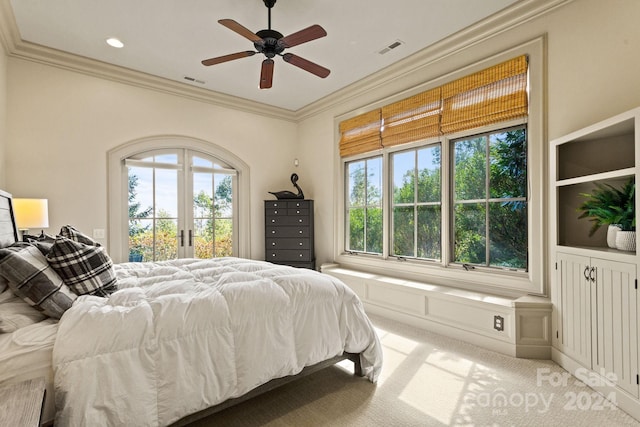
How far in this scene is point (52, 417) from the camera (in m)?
1.29

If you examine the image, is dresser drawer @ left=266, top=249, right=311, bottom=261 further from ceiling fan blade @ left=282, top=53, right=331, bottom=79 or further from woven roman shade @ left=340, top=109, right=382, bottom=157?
ceiling fan blade @ left=282, top=53, right=331, bottom=79

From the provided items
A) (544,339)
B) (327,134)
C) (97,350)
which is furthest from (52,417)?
(327,134)

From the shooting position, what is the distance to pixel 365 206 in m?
4.43

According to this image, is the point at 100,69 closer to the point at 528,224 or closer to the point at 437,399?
the point at 437,399

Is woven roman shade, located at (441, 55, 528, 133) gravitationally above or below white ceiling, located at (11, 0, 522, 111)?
below

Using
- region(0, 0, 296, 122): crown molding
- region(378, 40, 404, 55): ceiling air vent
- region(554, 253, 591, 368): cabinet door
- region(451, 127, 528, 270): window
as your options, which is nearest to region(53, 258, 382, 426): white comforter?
region(554, 253, 591, 368): cabinet door

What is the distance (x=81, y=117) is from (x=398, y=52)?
3645 millimetres

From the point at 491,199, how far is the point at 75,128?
14.9ft

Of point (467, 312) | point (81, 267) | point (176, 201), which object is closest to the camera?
point (81, 267)

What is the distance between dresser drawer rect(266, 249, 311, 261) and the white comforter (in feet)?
7.98

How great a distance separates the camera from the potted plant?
195 cm

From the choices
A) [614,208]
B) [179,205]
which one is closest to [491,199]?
[614,208]

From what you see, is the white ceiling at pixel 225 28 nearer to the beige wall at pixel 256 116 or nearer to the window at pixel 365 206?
the beige wall at pixel 256 116

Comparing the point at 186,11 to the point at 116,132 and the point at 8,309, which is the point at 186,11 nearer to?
the point at 116,132
